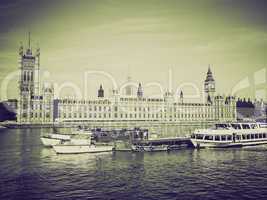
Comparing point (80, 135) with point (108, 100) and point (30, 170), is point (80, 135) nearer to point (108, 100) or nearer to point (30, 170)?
point (30, 170)

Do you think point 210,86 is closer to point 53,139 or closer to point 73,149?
point 53,139

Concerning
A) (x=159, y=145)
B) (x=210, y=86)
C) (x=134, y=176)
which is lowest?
(x=134, y=176)

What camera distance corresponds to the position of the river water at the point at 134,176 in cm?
2114

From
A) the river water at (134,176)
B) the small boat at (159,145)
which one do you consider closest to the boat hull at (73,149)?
the river water at (134,176)

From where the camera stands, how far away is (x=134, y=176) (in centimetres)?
2617

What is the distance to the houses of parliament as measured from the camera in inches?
4626

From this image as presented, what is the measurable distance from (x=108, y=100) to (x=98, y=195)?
104680 mm

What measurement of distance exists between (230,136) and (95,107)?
81.2 metres

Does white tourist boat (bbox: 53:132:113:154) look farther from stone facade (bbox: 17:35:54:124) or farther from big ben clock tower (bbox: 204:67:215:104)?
big ben clock tower (bbox: 204:67:215:104)

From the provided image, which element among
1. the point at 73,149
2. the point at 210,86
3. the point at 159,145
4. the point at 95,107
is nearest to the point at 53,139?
the point at 73,149

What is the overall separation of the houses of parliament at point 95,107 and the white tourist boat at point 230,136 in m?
74.9

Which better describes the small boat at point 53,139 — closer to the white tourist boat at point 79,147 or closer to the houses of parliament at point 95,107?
the white tourist boat at point 79,147

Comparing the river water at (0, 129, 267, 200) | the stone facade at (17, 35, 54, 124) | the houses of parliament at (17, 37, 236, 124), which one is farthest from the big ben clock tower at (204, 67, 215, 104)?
the river water at (0, 129, 267, 200)

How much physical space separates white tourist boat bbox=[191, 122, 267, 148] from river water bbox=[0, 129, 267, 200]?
20.3 feet
